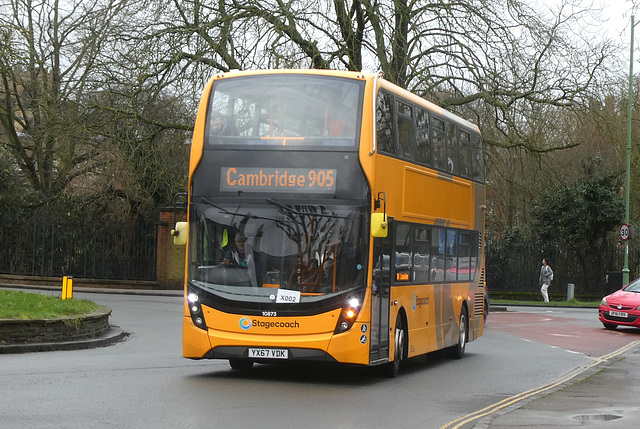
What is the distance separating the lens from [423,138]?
614 inches

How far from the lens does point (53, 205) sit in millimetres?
41031

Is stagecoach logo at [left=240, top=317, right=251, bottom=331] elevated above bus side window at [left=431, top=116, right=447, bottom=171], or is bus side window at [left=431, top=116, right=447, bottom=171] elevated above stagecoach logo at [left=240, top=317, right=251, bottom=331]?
bus side window at [left=431, top=116, right=447, bottom=171]

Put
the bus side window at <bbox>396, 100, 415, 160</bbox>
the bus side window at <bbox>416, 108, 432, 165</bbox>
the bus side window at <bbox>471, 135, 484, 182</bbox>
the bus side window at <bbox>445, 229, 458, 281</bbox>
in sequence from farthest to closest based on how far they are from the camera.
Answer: the bus side window at <bbox>471, 135, 484, 182</bbox>, the bus side window at <bbox>445, 229, 458, 281</bbox>, the bus side window at <bbox>416, 108, 432, 165</bbox>, the bus side window at <bbox>396, 100, 415, 160</bbox>

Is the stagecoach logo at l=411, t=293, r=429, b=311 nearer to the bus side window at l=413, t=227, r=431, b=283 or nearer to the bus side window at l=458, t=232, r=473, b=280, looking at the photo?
the bus side window at l=413, t=227, r=431, b=283

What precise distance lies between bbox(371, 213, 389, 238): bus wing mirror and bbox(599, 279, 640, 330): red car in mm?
15440

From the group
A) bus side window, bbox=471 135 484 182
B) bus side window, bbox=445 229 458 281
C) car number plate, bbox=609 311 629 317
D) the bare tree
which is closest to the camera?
bus side window, bbox=445 229 458 281

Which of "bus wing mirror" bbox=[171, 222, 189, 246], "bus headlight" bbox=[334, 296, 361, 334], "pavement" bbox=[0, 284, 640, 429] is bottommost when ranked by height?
"pavement" bbox=[0, 284, 640, 429]

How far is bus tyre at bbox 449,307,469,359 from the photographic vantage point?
1816cm

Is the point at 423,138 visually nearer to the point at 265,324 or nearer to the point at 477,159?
the point at 477,159

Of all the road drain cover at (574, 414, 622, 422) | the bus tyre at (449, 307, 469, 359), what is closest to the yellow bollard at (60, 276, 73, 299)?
the bus tyre at (449, 307, 469, 359)

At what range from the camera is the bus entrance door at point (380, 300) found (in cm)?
1317

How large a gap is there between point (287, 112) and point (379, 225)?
6.12 ft

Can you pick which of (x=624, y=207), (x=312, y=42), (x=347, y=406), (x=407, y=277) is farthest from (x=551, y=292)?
(x=347, y=406)

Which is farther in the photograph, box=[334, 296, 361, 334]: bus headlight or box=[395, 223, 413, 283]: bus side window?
box=[395, 223, 413, 283]: bus side window
